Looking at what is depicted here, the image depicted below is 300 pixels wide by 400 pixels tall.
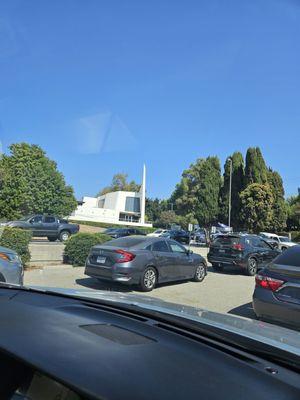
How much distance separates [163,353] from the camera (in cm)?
177

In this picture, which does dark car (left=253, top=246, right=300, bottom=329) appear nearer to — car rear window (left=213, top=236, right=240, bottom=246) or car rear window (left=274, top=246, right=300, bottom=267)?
car rear window (left=274, top=246, right=300, bottom=267)

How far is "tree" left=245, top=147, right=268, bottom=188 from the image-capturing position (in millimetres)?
48750

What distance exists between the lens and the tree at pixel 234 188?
163 ft

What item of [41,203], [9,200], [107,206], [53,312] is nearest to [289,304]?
[53,312]

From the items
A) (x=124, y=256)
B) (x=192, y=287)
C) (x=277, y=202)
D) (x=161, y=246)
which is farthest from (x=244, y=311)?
(x=277, y=202)

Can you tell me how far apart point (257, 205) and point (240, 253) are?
29617mm

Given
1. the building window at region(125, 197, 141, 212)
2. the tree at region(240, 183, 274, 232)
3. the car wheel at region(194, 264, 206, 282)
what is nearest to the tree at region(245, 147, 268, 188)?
the tree at region(240, 183, 274, 232)

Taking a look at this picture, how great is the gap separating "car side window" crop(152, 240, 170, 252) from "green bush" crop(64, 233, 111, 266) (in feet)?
15.7

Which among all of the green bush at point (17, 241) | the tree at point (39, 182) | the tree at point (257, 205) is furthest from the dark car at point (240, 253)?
the tree at point (39, 182)

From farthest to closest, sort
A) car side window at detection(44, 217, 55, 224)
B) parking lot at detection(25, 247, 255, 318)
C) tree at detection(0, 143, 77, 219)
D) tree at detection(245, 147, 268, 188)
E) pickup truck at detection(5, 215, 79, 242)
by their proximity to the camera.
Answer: tree at detection(0, 143, 77, 219) < tree at detection(245, 147, 268, 188) < car side window at detection(44, 217, 55, 224) < pickup truck at detection(5, 215, 79, 242) < parking lot at detection(25, 247, 255, 318)

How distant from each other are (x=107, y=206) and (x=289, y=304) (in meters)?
104

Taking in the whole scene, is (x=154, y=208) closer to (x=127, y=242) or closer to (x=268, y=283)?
(x=127, y=242)

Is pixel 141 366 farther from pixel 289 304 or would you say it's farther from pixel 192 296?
pixel 192 296

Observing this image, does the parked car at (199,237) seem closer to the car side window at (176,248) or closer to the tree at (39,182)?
the tree at (39,182)
